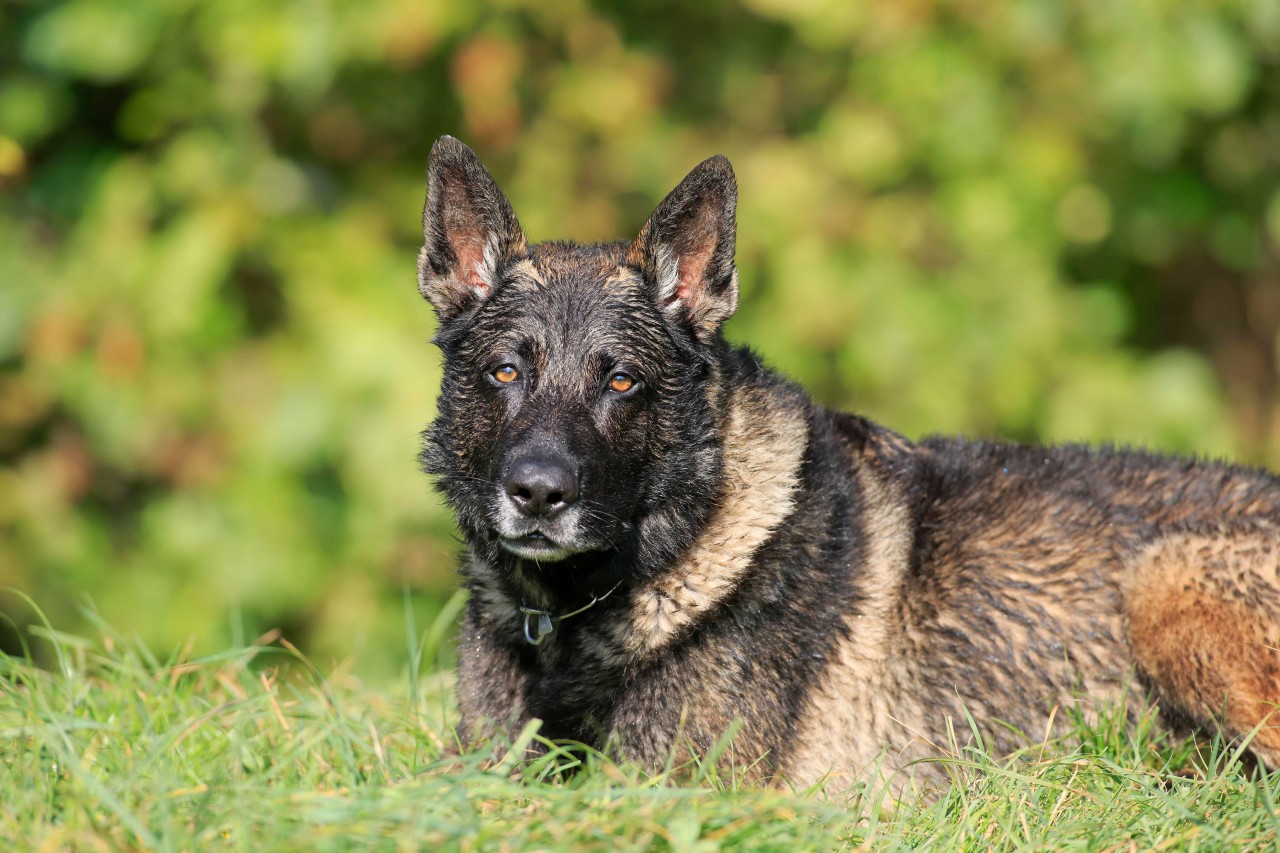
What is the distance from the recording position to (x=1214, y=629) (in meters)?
3.72

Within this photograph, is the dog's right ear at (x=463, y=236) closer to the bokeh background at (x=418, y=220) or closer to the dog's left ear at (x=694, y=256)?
the dog's left ear at (x=694, y=256)

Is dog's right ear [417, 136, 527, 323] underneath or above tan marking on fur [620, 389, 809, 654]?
above

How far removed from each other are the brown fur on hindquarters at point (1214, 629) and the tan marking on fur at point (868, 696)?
0.74m

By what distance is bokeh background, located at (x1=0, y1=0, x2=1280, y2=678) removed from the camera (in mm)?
7246

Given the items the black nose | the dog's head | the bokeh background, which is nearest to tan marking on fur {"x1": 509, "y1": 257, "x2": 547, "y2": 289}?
the dog's head

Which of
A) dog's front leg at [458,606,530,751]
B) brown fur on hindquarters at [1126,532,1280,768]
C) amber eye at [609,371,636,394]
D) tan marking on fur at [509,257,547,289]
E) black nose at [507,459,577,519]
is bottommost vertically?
dog's front leg at [458,606,530,751]

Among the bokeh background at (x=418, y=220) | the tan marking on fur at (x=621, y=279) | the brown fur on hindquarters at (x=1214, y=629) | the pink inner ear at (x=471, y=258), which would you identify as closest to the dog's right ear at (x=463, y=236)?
the pink inner ear at (x=471, y=258)

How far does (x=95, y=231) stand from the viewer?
7.47 m

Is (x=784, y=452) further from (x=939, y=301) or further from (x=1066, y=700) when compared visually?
(x=939, y=301)

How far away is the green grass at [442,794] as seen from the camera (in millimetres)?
2430

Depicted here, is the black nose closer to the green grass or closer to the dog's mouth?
the dog's mouth

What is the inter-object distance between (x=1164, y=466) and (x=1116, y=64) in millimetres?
3793

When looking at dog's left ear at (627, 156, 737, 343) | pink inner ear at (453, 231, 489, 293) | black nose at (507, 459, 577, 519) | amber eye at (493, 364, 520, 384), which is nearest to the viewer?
black nose at (507, 459, 577, 519)

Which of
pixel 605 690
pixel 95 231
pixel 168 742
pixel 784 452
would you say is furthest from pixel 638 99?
pixel 168 742
